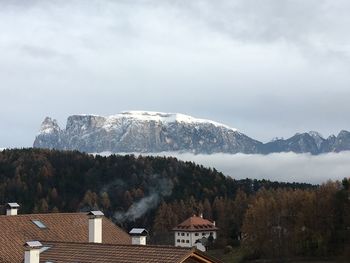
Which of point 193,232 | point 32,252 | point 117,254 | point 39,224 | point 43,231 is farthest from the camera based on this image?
point 193,232

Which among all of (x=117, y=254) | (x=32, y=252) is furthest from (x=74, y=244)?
(x=117, y=254)

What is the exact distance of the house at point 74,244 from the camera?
26.4 metres

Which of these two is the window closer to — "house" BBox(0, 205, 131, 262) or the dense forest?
"house" BBox(0, 205, 131, 262)

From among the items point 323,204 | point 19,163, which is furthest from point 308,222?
point 19,163

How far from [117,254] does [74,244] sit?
417 cm

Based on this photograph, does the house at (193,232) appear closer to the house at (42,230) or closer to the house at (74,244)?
the house at (42,230)

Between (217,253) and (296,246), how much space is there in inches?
772

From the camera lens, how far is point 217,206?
16488 cm

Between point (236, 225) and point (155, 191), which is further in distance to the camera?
point (155, 191)

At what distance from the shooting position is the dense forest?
9562 centimetres

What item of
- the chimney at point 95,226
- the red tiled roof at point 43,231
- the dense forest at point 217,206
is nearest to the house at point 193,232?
the dense forest at point 217,206

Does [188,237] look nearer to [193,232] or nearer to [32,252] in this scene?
[193,232]

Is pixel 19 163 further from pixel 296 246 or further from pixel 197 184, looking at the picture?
pixel 296 246

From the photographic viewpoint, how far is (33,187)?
605 feet
